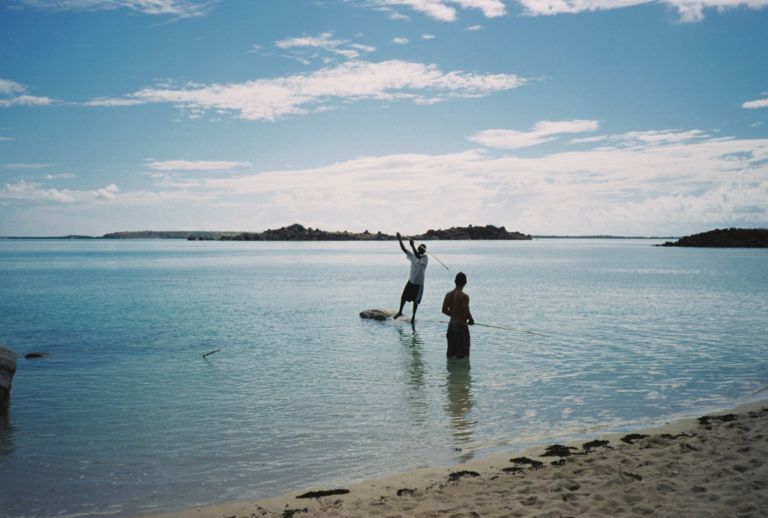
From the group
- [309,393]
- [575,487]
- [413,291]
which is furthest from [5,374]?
[413,291]

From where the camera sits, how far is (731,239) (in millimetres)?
146750

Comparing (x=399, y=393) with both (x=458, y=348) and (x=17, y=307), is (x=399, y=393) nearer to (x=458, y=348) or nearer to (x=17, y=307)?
(x=458, y=348)

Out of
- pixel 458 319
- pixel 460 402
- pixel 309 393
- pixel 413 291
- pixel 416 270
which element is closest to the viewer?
pixel 460 402

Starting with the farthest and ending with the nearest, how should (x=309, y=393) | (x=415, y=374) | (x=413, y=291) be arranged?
(x=413, y=291)
(x=415, y=374)
(x=309, y=393)

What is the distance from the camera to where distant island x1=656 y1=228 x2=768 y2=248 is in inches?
5423

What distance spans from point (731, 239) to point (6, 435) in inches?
6515

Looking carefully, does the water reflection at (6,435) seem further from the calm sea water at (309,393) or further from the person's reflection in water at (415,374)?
the person's reflection in water at (415,374)

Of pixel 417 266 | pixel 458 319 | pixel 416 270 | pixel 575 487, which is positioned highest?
pixel 417 266

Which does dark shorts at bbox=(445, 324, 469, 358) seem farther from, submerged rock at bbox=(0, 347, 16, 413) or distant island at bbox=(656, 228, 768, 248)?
distant island at bbox=(656, 228, 768, 248)

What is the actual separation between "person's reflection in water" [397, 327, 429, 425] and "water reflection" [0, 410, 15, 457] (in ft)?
20.2

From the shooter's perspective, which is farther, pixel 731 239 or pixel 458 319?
pixel 731 239

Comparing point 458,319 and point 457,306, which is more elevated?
point 457,306

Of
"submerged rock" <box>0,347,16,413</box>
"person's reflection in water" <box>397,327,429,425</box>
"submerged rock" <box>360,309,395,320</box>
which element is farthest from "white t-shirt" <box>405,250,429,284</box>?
"submerged rock" <box>0,347,16,413</box>

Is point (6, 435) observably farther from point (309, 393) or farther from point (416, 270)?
point (416, 270)
